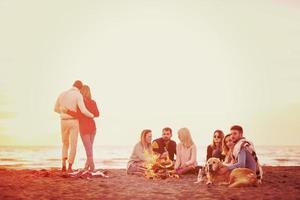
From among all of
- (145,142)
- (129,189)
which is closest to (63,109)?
(145,142)

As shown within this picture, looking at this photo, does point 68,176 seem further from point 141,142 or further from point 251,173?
point 251,173

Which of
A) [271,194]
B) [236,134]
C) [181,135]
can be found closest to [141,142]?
[181,135]

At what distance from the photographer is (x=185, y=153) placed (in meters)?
12.2

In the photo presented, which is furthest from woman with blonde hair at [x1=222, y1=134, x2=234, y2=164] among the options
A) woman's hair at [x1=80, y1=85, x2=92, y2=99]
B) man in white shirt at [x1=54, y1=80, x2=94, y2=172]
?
woman's hair at [x1=80, y1=85, x2=92, y2=99]

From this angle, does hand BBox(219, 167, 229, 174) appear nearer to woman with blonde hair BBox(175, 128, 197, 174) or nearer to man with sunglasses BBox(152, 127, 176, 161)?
woman with blonde hair BBox(175, 128, 197, 174)

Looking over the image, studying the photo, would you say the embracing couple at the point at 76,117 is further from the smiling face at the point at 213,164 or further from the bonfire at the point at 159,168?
the smiling face at the point at 213,164

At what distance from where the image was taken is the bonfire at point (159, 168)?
11.4 meters

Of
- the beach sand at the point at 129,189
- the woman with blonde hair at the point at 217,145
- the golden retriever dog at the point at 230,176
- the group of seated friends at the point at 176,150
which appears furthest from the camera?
the group of seated friends at the point at 176,150

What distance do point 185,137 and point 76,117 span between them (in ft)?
8.67

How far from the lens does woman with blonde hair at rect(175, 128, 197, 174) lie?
12055mm

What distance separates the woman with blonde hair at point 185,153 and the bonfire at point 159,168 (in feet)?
1.32

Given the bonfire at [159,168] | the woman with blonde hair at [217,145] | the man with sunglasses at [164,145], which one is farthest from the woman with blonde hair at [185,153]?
the woman with blonde hair at [217,145]

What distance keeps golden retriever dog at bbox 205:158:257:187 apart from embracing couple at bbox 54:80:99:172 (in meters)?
3.32

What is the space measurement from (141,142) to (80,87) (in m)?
1.99
